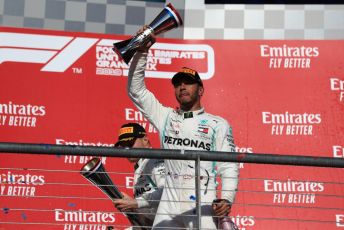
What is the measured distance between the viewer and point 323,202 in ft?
17.0

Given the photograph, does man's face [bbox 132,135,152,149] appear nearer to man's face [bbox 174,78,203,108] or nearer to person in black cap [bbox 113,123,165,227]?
person in black cap [bbox 113,123,165,227]

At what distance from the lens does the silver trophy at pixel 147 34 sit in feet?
11.6

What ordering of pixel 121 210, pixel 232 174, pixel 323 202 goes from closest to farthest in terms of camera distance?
pixel 232 174, pixel 121 210, pixel 323 202

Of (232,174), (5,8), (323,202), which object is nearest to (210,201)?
(232,174)

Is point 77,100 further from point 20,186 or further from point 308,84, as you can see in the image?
point 308,84

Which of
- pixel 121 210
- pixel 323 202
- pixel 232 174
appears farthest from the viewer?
pixel 323 202

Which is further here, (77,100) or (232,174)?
(77,100)

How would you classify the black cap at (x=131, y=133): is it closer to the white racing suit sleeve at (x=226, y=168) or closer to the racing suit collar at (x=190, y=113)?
the racing suit collar at (x=190, y=113)

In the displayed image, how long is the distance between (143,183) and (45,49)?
69.5 inches

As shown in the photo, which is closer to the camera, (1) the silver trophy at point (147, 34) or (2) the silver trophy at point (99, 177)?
(1) the silver trophy at point (147, 34)

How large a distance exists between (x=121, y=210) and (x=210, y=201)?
66cm

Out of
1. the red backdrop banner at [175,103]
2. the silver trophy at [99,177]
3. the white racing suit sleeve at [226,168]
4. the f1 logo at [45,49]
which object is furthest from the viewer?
the f1 logo at [45,49]

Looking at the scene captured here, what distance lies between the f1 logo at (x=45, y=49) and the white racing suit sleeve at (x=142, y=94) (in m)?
1.89

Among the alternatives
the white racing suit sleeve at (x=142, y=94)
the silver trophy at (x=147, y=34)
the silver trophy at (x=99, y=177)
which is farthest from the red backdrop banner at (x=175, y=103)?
the silver trophy at (x=147, y=34)
